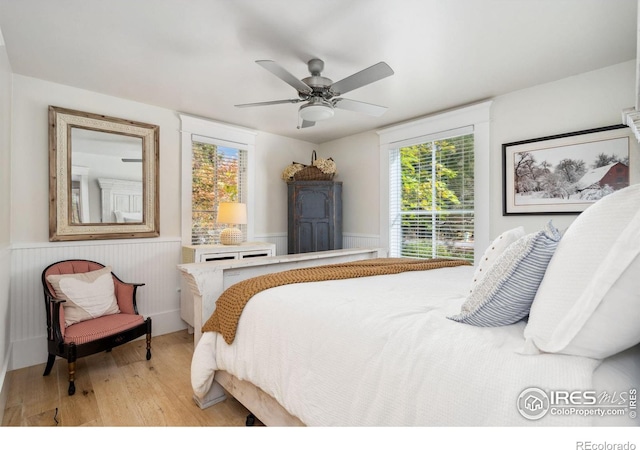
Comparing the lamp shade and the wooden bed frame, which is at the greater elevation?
the lamp shade

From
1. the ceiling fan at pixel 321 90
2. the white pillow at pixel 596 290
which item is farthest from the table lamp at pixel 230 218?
the white pillow at pixel 596 290

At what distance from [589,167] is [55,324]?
4.38 metres

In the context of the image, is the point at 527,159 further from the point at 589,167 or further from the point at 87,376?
the point at 87,376

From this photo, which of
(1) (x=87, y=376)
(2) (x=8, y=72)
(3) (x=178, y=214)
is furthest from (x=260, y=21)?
(1) (x=87, y=376)

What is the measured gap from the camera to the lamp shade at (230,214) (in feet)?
12.0

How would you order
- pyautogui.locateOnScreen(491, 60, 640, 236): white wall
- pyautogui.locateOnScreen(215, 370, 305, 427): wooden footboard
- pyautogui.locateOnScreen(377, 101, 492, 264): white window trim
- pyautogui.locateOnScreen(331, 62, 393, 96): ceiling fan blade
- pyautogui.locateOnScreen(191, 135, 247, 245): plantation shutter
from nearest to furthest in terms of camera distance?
1. pyautogui.locateOnScreen(215, 370, 305, 427): wooden footboard
2. pyautogui.locateOnScreen(331, 62, 393, 96): ceiling fan blade
3. pyautogui.locateOnScreen(491, 60, 640, 236): white wall
4. pyautogui.locateOnScreen(377, 101, 492, 264): white window trim
5. pyautogui.locateOnScreen(191, 135, 247, 245): plantation shutter

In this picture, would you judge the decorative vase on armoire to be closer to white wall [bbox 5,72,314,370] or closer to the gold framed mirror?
white wall [bbox 5,72,314,370]

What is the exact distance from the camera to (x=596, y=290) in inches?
30.3

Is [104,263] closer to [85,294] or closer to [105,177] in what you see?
[85,294]

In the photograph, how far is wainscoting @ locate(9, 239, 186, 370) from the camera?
2.72 metres

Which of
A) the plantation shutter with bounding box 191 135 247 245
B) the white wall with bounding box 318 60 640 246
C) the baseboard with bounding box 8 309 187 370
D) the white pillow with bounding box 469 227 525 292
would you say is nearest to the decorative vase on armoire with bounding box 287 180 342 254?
the plantation shutter with bounding box 191 135 247 245

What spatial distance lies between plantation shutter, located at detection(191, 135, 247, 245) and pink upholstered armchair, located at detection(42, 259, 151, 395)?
1.12m

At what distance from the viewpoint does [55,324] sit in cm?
233

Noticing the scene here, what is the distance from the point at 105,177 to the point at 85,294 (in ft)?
3.89
